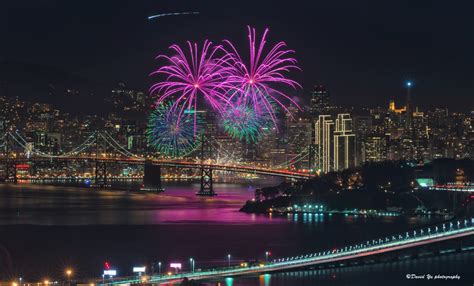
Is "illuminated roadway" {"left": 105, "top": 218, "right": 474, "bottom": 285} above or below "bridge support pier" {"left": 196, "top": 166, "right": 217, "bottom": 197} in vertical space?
below

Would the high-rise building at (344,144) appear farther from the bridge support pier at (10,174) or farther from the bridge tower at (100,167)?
the bridge support pier at (10,174)

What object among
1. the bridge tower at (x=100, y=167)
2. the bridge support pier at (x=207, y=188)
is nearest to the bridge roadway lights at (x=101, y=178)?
the bridge tower at (x=100, y=167)

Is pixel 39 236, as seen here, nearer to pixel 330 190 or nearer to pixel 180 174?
pixel 330 190

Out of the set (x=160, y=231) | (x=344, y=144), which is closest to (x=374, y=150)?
(x=344, y=144)

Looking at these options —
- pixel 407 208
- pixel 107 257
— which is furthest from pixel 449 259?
pixel 407 208

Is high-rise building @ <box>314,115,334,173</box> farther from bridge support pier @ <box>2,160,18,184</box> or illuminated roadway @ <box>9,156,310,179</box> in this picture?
bridge support pier @ <box>2,160,18,184</box>

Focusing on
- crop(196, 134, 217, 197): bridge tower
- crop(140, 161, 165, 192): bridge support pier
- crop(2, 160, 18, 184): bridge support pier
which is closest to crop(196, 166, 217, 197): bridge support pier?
crop(196, 134, 217, 197): bridge tower

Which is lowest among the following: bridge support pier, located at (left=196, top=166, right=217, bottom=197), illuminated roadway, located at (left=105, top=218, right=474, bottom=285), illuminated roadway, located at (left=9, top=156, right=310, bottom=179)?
illuminated roadway, located at (left=105, top=218, right=474, bottom=285)
